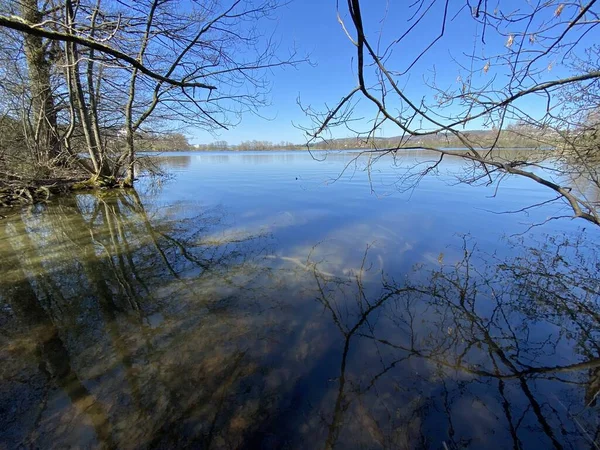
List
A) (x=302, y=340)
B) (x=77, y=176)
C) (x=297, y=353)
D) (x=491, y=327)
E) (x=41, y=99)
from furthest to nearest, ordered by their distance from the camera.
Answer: (x=77, y=176), (x=41, y=99), (x=491, y=327), (x=302, y=340), (x=297, y=353)

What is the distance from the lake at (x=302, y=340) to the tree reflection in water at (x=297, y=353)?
0.5 inches

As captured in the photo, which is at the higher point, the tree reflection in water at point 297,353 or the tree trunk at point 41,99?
the tree trunk at point 41,99

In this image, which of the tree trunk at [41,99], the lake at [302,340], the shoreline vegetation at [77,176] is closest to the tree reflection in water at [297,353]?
the lake at [302,340]

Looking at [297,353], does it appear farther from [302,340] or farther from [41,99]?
[41,99]

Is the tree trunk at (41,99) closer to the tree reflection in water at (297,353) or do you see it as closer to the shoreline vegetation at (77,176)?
the shoreline vegetation at (77,176)

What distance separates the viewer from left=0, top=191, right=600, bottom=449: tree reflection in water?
1.72 meters

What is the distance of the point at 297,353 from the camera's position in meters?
2.36

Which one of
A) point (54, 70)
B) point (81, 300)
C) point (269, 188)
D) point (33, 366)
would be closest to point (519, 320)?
point (33, 366)

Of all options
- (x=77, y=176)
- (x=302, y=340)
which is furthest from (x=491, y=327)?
(x=77, y=176)

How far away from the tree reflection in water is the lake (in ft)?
0.04

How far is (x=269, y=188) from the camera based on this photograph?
11375 millimetres

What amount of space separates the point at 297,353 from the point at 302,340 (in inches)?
7.1

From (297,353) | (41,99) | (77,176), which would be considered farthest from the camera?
(77,176)

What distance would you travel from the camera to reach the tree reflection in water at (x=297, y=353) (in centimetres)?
172
